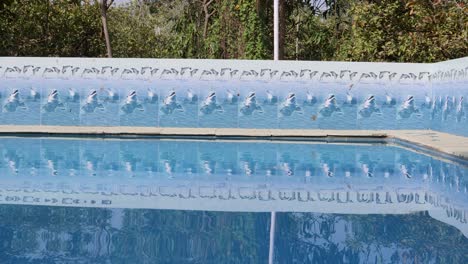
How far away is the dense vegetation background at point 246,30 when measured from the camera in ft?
69.3

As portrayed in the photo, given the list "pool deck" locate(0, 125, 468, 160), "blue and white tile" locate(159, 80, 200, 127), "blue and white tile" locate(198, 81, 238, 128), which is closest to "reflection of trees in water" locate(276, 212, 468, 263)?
"pool deck" locate(0, 125, 468, 160)

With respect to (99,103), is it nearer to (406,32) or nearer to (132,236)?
(406,32)

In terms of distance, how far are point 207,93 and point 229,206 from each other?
10628 millimetres

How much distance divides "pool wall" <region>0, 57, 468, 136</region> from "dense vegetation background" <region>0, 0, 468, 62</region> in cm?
257

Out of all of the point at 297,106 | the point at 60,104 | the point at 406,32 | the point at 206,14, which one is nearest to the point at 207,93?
the point at 297,106

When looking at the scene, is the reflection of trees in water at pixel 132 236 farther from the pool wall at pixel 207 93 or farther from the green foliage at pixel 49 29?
the green foliage at pixel 49 29

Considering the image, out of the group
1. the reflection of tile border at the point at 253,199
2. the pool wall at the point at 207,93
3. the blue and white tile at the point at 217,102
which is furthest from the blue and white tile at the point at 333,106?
the reflection of tile border at the point at 253,199

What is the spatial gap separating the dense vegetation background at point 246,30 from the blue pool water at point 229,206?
3.78 m

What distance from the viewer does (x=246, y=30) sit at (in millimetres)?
22188

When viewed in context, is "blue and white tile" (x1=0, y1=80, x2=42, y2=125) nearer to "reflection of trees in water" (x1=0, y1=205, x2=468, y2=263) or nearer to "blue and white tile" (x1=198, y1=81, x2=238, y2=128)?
"blue and white tile" (x1=198, y1=81, x2=238, y2=128)

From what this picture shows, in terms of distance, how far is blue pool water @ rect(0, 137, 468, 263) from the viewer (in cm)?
593

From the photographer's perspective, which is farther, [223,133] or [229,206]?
[223,133]

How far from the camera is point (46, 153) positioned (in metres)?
14.1

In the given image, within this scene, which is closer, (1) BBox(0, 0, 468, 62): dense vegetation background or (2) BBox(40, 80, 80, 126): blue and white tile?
(2) BBox(40, 80, 80, 126): blue and white tile
